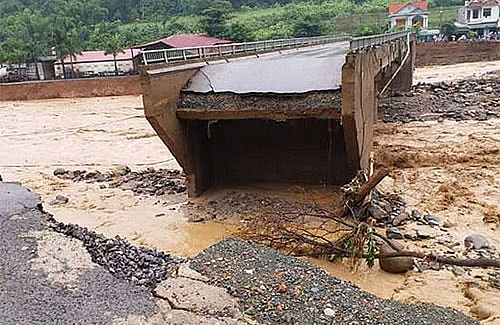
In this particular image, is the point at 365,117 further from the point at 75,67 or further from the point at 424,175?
the point at 75,67

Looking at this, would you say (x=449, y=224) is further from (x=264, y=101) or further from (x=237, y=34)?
(x=237, y=34)

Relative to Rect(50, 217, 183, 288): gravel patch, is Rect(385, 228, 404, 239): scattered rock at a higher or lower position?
lower

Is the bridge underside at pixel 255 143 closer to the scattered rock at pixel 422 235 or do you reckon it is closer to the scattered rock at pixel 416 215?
the scattered rock at pixel 416 215

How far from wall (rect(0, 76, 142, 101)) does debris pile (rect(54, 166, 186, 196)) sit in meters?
19.5

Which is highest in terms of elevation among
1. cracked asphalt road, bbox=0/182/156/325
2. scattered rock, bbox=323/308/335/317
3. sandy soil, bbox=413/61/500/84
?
cracked asphalt road, bbox=0/182/156/325

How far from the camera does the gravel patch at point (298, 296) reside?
4.79 meters

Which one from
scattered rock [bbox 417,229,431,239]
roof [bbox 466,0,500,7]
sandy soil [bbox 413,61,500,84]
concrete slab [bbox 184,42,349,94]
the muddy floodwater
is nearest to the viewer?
the muddy floodwater

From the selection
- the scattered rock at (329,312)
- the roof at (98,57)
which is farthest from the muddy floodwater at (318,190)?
the roof at (98,57)

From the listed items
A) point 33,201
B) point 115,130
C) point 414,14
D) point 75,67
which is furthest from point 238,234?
→ point 414,14

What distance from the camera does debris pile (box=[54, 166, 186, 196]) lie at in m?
11.7

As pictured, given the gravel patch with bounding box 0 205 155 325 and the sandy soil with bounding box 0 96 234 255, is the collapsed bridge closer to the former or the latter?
the sandy soil with bounding box 0 96 234 255

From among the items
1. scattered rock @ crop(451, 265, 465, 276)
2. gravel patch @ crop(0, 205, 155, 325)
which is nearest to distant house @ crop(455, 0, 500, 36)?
scattered rock @ crop(451, 265, 465, 276)

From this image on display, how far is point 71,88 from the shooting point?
33.4 meters

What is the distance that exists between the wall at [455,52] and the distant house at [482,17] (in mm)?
12692
